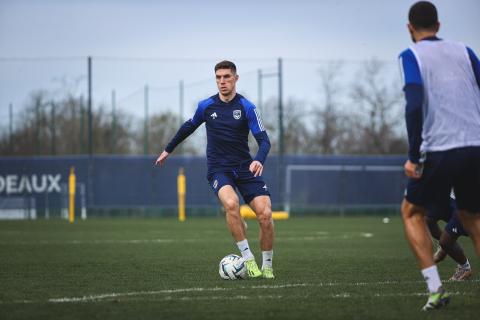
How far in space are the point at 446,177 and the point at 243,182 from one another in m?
3.69

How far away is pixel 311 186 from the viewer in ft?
101

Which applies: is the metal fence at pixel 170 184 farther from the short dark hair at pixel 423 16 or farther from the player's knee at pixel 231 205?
the short dark hair at pixel 423 16

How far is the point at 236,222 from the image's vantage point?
32.1 feet

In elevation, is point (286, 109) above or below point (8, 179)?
above

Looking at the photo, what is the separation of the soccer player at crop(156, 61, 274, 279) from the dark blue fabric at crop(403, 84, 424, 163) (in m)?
3.31

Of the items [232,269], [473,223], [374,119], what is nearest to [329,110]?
[374,119]

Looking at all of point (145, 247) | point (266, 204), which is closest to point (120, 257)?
point (145, 247)

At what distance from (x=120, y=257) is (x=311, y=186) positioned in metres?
18.8

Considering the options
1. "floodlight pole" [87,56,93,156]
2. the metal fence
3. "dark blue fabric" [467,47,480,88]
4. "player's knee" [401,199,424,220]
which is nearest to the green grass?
"player's knee" [401,199,424,220]

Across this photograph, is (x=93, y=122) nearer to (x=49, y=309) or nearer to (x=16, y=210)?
(x=16, y=210)

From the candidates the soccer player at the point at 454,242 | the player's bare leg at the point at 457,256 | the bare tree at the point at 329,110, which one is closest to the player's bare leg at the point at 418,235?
the soccer player at the point at 454,242

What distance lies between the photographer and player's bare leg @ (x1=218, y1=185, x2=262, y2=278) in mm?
9648

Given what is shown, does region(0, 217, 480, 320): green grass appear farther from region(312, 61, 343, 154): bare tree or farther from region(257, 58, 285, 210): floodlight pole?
region(312, 61, 343, 154): bare tree

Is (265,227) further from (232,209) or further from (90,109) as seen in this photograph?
(90,109)
